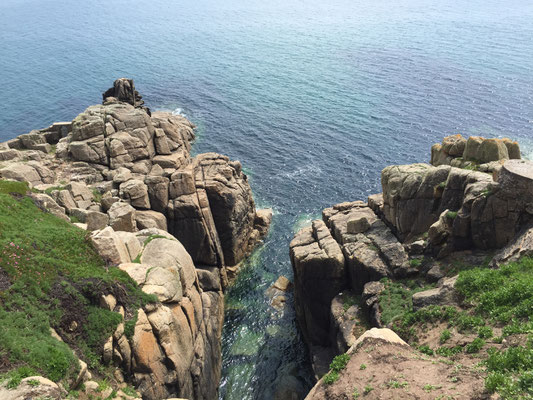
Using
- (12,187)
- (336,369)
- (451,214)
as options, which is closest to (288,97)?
(451,214)

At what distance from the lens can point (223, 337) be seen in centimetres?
4750

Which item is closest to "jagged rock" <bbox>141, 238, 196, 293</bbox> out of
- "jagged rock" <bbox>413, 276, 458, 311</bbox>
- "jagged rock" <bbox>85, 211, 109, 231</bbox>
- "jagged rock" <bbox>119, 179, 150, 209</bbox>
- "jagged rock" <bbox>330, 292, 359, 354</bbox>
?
"jagged rock" <bbox>85, 211, 109, 231</bbox>

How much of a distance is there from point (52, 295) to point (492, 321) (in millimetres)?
29941

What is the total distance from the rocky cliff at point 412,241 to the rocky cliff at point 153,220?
11.6 metres

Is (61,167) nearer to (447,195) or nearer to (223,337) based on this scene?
(223,337)

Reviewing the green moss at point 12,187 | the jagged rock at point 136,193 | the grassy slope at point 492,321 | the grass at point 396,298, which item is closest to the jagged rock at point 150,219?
the jagged rock at point 136,193

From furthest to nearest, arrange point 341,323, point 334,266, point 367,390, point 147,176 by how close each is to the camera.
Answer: point 147,176
point 334,266
point 341,323
point 367,390

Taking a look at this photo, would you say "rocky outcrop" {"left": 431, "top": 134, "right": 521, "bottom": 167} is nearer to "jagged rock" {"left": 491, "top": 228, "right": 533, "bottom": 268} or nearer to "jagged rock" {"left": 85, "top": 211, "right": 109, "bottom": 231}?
"jagged rock" {"left": 491, "top": 228, "right": 533, "bottom": 268}

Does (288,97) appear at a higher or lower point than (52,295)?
higher

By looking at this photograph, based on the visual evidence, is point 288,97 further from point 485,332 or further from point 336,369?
point 336,369

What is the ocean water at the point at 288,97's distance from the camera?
55.7 m

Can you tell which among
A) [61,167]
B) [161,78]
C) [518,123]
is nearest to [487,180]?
[61,167]

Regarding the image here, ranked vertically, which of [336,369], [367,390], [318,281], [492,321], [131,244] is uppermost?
[492,321]

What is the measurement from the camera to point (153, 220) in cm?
4784
